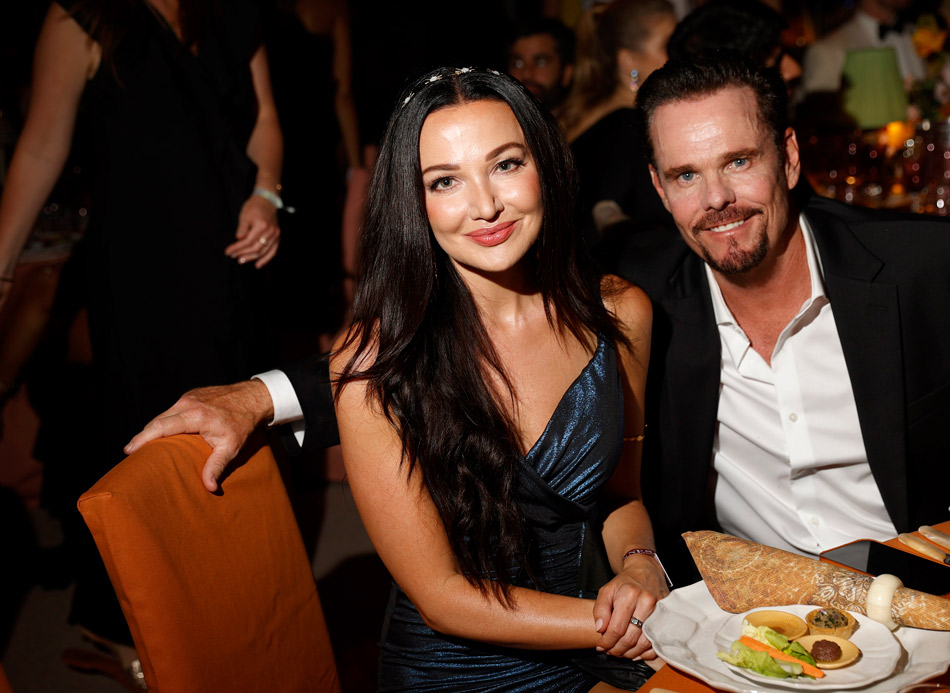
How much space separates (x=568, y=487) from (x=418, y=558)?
0.35 m

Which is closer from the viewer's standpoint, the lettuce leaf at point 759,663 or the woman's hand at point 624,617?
the lettuce leaf at point 759,663

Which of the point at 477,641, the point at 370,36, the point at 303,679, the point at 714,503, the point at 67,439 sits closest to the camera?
A: the point at 303,679

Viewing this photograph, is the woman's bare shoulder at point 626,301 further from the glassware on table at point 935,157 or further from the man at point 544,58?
the man at point 544,58

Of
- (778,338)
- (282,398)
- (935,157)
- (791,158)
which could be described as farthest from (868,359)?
(935,157)

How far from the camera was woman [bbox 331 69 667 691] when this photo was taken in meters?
1.58

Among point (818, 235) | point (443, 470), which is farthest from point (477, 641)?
point (818, 235)

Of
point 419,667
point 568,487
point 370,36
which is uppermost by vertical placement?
point 370,36

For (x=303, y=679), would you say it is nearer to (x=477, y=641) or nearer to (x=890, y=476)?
(x=477, y=641)

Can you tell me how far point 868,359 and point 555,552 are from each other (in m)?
0.82

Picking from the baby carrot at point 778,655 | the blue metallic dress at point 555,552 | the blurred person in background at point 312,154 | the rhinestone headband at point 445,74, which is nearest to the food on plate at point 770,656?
the baby carrot at point 778,655

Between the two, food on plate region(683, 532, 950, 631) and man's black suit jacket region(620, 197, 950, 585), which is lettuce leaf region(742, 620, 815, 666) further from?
man's black suit jacket region(620, 197, 950, 585)

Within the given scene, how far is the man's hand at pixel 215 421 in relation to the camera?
1.42m

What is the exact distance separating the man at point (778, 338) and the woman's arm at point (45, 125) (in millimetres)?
1436

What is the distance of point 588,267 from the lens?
1901mm
